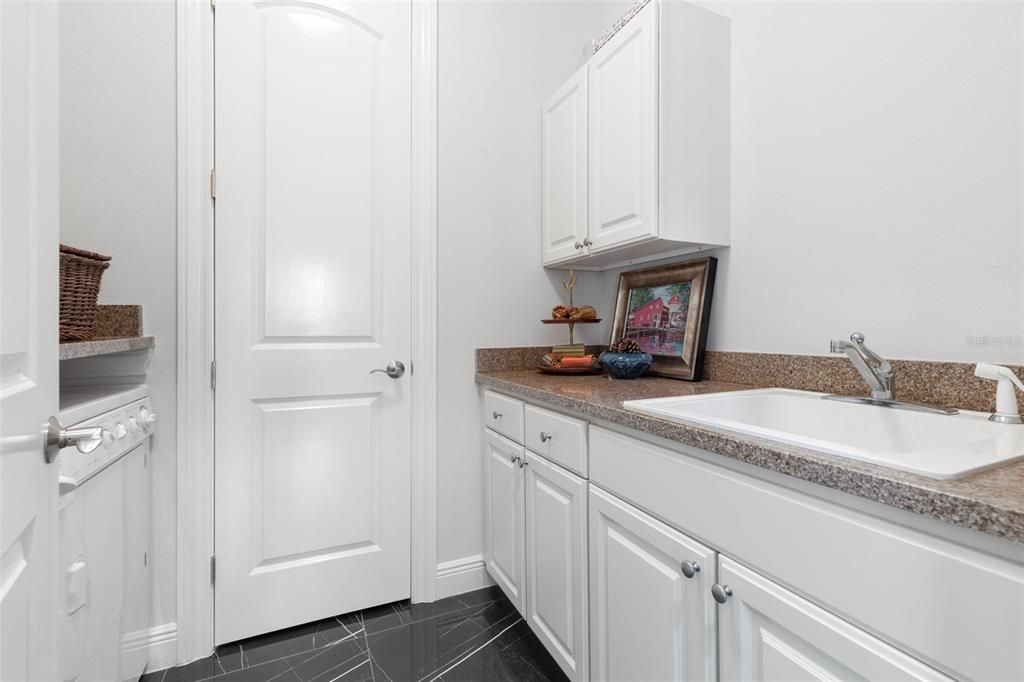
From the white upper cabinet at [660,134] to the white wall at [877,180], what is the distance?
83 mm

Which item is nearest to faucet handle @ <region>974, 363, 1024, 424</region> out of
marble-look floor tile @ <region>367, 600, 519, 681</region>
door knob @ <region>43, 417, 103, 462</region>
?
door knob @ <region>43, 417, 103, 462</region>

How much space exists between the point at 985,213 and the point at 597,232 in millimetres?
1022

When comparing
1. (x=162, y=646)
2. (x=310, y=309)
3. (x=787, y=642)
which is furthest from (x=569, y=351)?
(x=162, y=646)

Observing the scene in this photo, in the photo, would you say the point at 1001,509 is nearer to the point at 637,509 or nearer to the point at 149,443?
the point at 637,509

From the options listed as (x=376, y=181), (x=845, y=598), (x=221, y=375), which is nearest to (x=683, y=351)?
(x=845, y=598)

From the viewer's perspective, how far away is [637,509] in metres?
1.05

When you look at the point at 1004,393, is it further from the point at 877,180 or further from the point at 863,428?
the point at 877,180

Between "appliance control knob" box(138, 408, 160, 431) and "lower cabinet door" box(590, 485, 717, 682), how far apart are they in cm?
132

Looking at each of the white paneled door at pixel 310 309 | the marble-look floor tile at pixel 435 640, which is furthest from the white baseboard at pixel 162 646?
the marble-look floor tile at pixel 435 640

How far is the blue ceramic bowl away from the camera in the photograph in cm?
163

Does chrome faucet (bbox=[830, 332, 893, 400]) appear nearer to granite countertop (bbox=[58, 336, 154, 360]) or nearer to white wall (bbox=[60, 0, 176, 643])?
granite countertop (bbox=[58, 336, 154, 360])

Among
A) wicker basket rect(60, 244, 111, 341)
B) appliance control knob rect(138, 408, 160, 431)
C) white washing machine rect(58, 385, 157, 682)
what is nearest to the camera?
white washing machine rect(58, 385, 157, 682)

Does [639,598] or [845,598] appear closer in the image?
[845,598]

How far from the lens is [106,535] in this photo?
3.79ft
